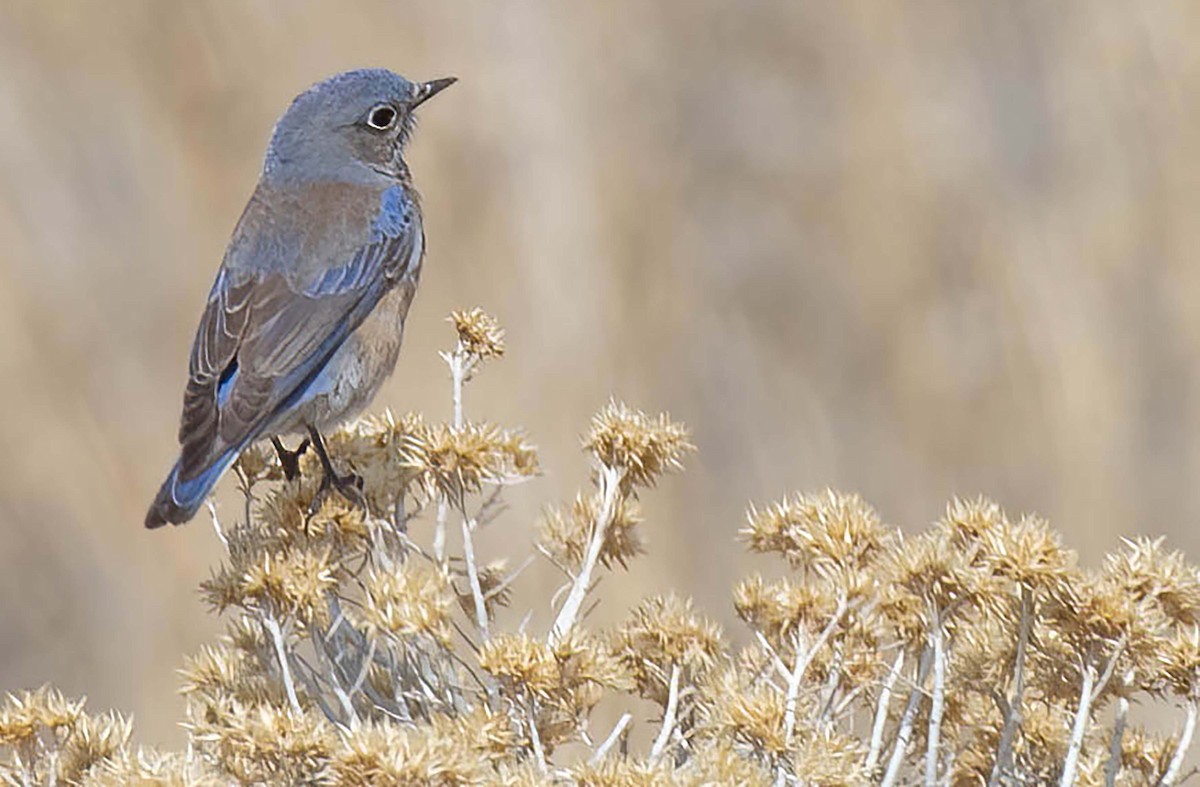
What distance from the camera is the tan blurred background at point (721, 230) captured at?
714 cm

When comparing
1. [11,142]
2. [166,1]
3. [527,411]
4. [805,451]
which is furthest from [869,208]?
[11,142]

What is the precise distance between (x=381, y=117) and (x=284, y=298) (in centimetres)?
82

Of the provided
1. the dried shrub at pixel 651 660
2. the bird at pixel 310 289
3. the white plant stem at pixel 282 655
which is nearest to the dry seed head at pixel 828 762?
the dried shrub at pixel 651 660

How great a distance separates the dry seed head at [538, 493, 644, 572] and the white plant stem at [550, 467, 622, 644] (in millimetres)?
27

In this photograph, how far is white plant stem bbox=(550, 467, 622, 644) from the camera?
269cm

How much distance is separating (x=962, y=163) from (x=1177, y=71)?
102 cm

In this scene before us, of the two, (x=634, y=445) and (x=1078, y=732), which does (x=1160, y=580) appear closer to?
(x=1078, y=732)

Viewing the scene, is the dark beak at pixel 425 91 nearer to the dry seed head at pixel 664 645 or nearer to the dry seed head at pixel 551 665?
the dry seed head at pixel 664 645

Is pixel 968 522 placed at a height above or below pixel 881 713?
above

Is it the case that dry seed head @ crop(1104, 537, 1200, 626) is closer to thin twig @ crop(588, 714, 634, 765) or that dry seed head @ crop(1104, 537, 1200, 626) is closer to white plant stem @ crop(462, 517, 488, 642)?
thin twig @ crop(588, 714, 634, 765)

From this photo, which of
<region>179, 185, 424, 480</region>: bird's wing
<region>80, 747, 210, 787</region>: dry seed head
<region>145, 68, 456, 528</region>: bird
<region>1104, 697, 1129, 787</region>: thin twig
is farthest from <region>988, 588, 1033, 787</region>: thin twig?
<region>179, 185, 424, 480</region>: bird's wing

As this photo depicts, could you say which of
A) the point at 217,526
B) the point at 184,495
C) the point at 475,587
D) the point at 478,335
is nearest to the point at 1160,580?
the point at 475,587

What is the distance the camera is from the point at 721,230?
7332mm

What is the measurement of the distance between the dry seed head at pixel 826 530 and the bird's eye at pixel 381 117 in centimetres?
219
